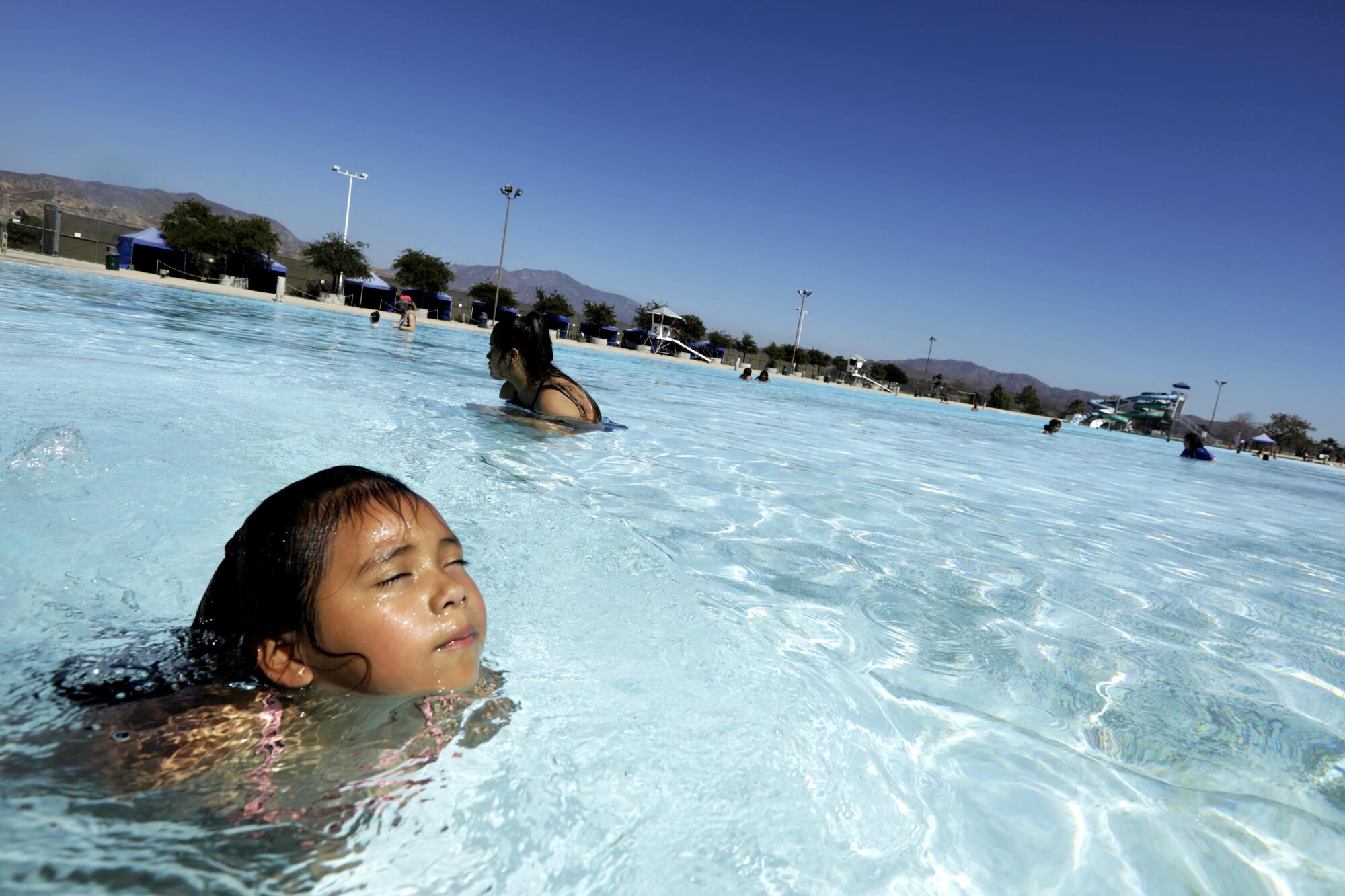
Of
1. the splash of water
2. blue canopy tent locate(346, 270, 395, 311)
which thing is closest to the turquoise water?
the splash of water

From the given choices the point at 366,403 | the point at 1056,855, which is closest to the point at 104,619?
the point at 1056,855

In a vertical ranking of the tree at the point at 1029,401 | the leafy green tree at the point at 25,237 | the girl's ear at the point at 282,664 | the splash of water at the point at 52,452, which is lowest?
the splash of water at the point at 52,452

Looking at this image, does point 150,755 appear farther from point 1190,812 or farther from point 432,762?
point 1190,812

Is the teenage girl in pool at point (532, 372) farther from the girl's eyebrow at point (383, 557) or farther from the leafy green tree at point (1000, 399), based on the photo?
the leafy green tree at point (1000, 399)

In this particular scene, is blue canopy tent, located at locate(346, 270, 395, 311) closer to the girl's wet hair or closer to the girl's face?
the girl's wet hair

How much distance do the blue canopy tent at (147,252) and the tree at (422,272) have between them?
12.4 meters

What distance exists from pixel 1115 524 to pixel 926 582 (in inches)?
151

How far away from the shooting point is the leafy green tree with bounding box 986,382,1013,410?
2736 inches

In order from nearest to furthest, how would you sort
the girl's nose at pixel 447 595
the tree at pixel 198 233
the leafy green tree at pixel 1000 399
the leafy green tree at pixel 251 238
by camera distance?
the girl's nose at pixel 447 595 < the tree at pixel 198 233 < the leafy green tree at pixel 251 238 < the leafy green tree at pixel 1000 399

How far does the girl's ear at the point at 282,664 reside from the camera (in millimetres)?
1586

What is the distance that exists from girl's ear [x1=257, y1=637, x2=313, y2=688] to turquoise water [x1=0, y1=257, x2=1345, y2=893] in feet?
1.05

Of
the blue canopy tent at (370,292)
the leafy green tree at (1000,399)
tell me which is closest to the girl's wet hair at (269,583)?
the blue canopy tent at (370,292)

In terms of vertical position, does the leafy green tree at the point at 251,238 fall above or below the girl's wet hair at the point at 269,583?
above

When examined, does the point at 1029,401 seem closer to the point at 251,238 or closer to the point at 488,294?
the point at 488,294
